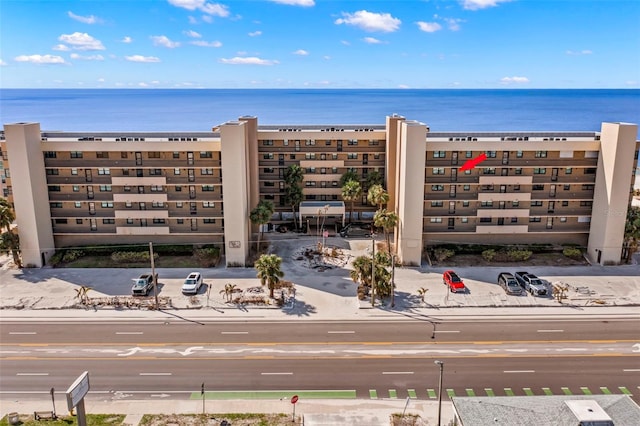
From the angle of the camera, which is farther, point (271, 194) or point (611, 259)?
point (271, 194)

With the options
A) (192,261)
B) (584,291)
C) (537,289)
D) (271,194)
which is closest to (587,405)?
(537,289)

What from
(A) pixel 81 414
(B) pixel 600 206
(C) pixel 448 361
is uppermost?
(B) pixel 600 206

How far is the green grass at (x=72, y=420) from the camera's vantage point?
3119cm

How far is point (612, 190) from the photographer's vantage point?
58.9 m

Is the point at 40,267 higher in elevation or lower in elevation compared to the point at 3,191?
lower

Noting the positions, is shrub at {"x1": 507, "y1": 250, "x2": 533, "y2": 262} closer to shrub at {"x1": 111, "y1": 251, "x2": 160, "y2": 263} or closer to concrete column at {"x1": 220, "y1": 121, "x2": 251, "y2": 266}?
concrete column at {"x1": 220, "y1": 121, "x2": 251, "y2": 266}

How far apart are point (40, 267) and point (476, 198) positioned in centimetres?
5733

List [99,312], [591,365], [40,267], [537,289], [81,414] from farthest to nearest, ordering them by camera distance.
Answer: [40,267], [537,289], [99,312], [591,365], [81,414]

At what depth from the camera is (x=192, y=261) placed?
200ft

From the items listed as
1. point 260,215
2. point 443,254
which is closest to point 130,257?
point 260,215

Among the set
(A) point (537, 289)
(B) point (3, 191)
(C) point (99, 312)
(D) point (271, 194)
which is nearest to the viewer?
(C) point (99, 312)

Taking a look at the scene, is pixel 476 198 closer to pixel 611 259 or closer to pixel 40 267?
pixel 611 259

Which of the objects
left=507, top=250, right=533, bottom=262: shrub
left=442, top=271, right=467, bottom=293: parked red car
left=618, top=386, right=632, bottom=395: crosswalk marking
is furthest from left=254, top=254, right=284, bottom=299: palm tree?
left=507, top=250, right=533, bottom=262: shrub

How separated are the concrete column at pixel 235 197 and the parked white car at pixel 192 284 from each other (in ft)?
23.5
